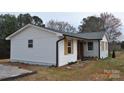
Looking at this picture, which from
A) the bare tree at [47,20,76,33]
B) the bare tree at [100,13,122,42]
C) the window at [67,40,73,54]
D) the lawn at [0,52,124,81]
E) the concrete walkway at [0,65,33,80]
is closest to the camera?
the concrete walkway at [0,65,33,80]

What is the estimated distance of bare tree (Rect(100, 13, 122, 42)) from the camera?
43375mm

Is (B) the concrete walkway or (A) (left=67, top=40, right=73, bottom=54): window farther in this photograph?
(A) (left=67, top=40, right=73, bottom=54): window

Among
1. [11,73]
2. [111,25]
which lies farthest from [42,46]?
[111,25]

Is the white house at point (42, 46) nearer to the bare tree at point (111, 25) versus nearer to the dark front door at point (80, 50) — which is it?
the dark front door at point (80, 50)

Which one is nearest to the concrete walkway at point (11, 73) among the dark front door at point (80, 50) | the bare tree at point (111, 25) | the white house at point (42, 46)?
the white house at point (42, 46)

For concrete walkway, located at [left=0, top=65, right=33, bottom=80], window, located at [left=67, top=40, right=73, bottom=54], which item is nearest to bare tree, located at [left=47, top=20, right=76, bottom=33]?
window, located at [left=67, top=40, right=73, bottom=54]

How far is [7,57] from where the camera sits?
25.3 m

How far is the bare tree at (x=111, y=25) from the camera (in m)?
43.4

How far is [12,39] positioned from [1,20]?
1483 centimetres

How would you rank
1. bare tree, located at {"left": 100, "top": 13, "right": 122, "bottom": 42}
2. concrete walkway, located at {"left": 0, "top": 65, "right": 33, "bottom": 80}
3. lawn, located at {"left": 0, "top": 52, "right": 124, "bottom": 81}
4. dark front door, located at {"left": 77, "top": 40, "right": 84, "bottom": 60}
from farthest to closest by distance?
bare tree, located at {"left": 100, "top": 13, "right": 122, "bottom": 42} → dark front door, located at {"left": 77, "top": 40, "right": 84, "bottom": 60} → lawn, located at {"left": 0, "top": 52, "right": 124, "bottom": 81} → concrete walkway, located at {"left": 0, "top": 65, "right": 33, "bottom": 80}

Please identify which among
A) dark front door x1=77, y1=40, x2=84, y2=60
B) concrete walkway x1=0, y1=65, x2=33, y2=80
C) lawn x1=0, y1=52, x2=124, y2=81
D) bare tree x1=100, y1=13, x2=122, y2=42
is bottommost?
lawn x1=0, y1=52, x2=124, y2=81

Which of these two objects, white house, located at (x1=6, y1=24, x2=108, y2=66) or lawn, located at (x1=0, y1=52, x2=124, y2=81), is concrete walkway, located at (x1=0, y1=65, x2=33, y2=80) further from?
white house, located at (x1=6, y1=24, x2=108, y2=66)

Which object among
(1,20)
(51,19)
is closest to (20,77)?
(1,20)

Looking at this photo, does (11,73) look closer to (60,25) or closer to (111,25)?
(111,25)
